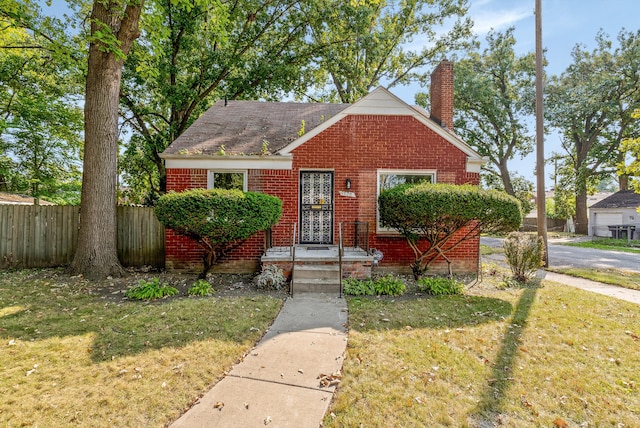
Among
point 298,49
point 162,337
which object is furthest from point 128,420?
point 298,49

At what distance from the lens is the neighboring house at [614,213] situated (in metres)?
22.1

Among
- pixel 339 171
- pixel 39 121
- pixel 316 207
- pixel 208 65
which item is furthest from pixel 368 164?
pixel 39 121

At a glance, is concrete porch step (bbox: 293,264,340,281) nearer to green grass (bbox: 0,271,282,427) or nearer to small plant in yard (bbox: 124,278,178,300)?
green grass (bbox: 0,271,282,427)

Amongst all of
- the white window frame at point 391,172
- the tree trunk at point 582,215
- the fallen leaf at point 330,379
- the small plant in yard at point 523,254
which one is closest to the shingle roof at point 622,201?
the tree trunk at point 582,215

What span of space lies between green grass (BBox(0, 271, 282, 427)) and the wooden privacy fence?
2.72 m

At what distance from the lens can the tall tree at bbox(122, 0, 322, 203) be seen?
1301 cm

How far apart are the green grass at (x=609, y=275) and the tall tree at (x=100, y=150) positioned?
12.3 meters

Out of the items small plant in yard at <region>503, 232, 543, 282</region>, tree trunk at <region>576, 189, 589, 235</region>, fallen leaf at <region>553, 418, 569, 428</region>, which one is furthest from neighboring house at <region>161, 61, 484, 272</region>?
tree trunk at <region>576, 189, 589, 235</region>

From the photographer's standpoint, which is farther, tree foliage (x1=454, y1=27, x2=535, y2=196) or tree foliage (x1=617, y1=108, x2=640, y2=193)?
tree foliage (x1=454, y1=27, x2=535, y2=196)

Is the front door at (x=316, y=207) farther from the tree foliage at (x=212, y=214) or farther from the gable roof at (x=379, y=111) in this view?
the tree foliage at (x=212, y=214)

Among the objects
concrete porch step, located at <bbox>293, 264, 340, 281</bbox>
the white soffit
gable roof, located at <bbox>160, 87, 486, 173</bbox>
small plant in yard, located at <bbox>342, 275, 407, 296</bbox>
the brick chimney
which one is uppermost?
the brick chimney

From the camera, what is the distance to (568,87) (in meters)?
23.1

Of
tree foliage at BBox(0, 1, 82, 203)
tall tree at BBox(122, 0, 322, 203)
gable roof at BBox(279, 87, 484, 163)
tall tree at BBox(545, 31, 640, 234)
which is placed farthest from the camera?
tall tree at BBox(545, 31, 640, 234)

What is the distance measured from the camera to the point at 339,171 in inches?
324
